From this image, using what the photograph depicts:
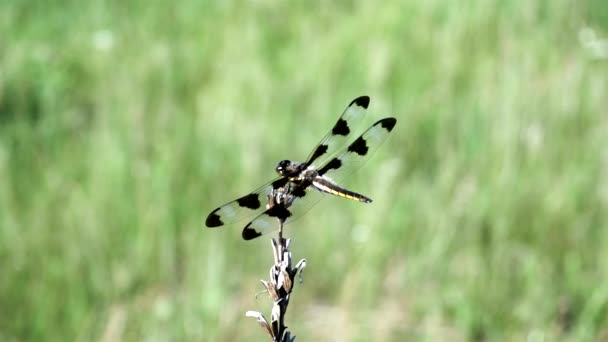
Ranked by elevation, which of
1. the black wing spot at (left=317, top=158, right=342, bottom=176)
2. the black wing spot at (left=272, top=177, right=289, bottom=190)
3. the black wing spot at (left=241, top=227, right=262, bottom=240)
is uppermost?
the black wing spot at (left=317, top=158, right=342, bottom=176)

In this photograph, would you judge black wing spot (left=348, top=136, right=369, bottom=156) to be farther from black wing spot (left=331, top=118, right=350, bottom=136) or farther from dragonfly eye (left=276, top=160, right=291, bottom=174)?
dragonfly eye (left=276, top=160, right=291, bottom=174)

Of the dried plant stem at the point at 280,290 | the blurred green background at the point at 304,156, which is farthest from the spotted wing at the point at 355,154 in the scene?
the blurred green background at the point at 304,156

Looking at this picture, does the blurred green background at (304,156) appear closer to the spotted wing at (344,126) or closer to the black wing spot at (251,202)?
the spotted wing at (344,126)

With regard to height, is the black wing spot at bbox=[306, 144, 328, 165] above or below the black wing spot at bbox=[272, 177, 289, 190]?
above

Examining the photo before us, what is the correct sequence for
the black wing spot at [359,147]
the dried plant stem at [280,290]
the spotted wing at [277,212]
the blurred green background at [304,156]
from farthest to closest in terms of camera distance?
the blurred green background at [304,156], the black wing spot at [359,147], the spotted wing at [277,212], the dried plant stem at [280,290]

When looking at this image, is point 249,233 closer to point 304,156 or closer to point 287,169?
point 287,169

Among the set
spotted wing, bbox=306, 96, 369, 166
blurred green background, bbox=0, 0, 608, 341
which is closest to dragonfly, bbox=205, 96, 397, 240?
spotted wing, bbox=306, 96, 369, 166

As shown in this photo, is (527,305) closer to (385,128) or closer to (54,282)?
(385,128)
